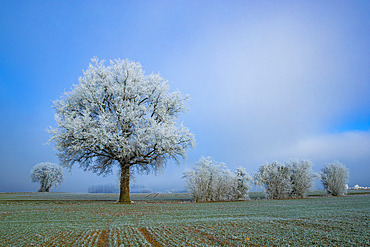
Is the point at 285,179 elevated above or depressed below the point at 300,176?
below

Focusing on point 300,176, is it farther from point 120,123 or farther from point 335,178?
point 120,123

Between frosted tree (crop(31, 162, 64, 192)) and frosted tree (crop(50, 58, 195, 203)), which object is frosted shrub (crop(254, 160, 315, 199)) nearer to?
frosted tree (crop(50, 58, 195, 203))

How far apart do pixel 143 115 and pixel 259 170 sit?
15.5 meters

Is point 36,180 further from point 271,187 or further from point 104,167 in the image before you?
point 271,187

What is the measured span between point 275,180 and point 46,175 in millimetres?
55789

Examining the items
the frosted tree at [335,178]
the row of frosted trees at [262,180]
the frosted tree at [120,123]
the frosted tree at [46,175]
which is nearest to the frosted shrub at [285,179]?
the row of frosted trees at [262,180]

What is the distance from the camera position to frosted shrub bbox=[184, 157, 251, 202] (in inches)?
938

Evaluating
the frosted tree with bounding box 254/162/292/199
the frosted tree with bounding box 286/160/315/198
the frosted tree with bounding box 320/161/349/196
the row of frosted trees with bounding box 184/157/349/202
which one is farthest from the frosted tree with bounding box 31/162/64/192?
the frosted tree with bounding box 320/161/349/196

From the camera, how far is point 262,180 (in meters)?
26.9

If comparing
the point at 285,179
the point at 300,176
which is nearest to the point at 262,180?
the point at 285,179

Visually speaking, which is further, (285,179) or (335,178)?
(335,178)

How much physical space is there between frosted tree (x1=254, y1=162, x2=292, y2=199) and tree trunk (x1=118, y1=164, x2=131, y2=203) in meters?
14.6

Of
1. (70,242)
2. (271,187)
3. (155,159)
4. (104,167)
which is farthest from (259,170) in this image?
(70,242)

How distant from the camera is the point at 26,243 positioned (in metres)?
6.36
